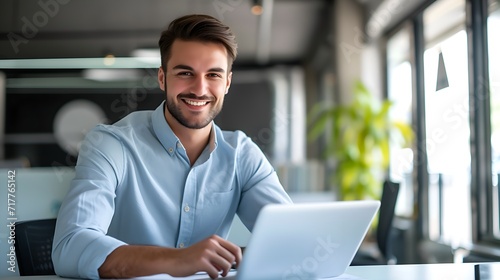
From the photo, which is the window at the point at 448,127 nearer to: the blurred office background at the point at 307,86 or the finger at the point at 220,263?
the blurred office background at the point at 307,86

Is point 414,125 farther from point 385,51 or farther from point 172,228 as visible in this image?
point 172,228

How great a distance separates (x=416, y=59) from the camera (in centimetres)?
577

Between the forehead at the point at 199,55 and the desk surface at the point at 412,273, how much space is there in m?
0.65

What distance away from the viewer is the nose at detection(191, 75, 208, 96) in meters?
1.69

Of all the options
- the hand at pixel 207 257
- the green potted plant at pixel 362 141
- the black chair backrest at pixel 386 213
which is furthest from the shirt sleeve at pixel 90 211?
the green potted plant at pixel 362 141

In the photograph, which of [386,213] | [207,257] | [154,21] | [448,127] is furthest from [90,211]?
[154,21]

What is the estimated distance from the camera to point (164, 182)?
1658mm

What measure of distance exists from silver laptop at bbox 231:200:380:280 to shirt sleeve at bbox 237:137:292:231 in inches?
17.6

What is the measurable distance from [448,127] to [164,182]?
11.7ft

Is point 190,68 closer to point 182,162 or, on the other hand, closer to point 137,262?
point 182,162

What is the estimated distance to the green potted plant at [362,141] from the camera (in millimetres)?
5824

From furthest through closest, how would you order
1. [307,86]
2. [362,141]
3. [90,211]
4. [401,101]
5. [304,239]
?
[307,86] → [401,101] → [362,141] → [90,211] → [304,239]

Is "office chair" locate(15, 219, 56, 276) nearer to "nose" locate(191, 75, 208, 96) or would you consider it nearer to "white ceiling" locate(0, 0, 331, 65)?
"nose" locate(191, 75, 208, 96)

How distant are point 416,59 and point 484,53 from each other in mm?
1608
